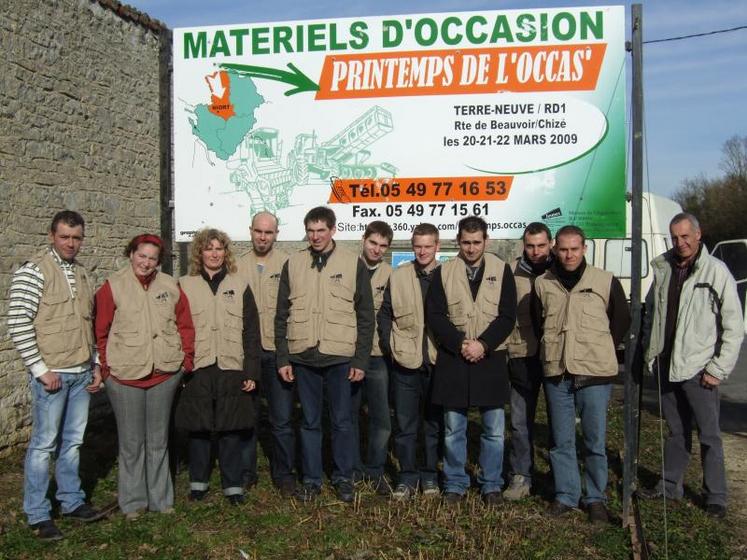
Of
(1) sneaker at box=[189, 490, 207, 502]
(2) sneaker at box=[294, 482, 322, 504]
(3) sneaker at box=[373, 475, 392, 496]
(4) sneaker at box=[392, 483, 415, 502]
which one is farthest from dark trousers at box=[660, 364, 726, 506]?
(1) sneaker at box=[189, 490, 207, 502]

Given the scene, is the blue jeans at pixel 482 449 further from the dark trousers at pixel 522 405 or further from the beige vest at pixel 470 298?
the beige vest at pixel 470 298

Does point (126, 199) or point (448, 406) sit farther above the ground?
point (126, 199)

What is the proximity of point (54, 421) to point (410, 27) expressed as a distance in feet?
Result: 14.1

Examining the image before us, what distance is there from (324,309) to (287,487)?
1.33 metres

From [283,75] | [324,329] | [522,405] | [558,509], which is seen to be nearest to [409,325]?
[324,329]

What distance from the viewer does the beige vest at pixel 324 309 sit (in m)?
5.30

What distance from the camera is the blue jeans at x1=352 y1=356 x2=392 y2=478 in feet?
18.4

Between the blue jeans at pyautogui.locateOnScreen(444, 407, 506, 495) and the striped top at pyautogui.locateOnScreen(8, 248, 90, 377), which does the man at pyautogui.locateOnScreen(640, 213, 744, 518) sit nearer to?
the blue jeans at pyautogui.locateOnScreen(444, 407, 506, 495)

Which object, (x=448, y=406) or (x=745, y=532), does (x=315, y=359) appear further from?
(x=745, y=532)

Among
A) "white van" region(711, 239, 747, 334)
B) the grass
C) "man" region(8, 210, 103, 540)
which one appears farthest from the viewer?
"white van" region(711, 239, 747, 334)

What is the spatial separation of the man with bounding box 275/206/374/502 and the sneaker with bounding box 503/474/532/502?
43.2 inches

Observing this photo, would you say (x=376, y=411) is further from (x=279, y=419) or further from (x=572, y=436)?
(x=572, y=436)

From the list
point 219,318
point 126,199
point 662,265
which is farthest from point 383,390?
point 126,199

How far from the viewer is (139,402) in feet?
16.5
